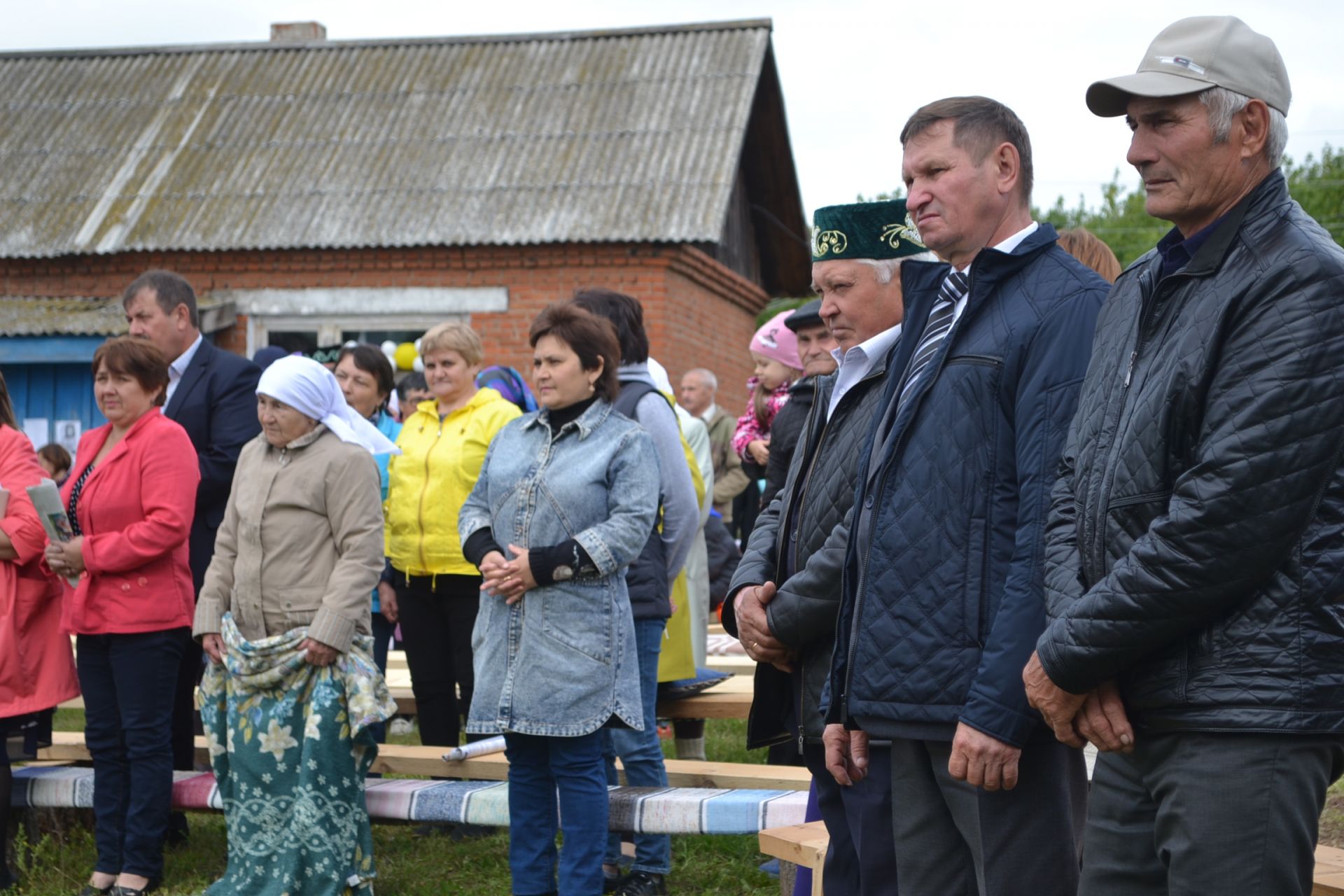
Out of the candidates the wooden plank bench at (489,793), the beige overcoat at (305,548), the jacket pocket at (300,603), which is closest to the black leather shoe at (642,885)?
the wooden plank bench at (489,793)

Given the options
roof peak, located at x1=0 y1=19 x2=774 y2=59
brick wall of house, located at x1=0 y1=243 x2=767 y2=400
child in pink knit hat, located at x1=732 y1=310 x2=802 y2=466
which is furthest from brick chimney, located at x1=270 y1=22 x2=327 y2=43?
child in pink knit hat, located at x1=732 y1=310 x2=802 y2=466

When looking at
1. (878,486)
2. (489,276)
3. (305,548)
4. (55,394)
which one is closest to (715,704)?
(305,548)

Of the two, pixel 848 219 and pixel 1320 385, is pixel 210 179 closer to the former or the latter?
pixel 848 219

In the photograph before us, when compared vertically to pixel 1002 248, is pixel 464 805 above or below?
below

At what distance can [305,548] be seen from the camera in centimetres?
496

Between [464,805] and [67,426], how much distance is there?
10.3m

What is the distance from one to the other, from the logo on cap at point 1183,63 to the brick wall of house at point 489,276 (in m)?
10.9

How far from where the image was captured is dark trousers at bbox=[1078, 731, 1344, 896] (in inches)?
82.1

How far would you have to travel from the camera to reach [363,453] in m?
5.07

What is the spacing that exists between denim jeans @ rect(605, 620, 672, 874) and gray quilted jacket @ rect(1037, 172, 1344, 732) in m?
2.73

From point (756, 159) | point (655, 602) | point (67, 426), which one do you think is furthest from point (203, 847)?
point (756, 159)

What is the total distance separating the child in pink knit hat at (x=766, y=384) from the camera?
5.92m

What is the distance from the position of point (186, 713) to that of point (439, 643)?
110cm

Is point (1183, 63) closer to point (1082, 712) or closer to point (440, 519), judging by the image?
point (1082, 712)
